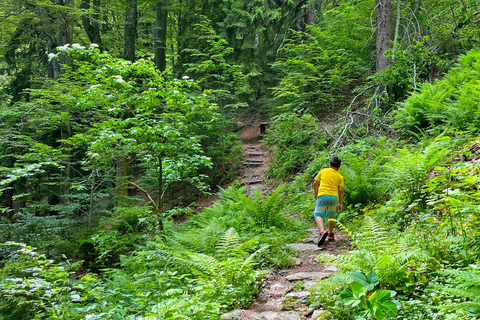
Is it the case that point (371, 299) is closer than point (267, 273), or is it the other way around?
point (371, 299)

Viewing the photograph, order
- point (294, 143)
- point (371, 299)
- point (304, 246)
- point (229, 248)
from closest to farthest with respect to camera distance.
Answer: point (371, 299)
point (229, 248)
point (304, 246)
point (294, 143)

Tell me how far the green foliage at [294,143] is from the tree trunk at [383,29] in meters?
2.71

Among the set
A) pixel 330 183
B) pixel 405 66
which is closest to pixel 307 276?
pixel 330 183

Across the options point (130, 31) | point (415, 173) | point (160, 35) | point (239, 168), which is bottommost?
point (239, 168)

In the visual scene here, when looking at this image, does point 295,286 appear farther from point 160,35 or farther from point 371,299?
point 160,35

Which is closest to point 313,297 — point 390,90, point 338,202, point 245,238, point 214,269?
point 214,269

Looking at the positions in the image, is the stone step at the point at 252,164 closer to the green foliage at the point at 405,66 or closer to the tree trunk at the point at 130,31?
the green foliage at the point at 405,66

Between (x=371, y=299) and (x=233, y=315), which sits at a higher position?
(x=371, y=299)

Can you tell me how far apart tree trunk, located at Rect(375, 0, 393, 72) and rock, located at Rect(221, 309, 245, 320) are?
8165 millimetres

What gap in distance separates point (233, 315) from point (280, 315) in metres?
0.48

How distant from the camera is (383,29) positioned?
8555 mm

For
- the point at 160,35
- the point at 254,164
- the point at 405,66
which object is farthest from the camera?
the point at 160,35

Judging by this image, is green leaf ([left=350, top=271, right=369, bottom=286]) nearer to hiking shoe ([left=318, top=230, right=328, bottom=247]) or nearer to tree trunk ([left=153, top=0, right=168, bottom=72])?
hiking shoe ([left=318, top=230, right=328, bottom=247])

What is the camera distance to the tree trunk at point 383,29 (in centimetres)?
840
